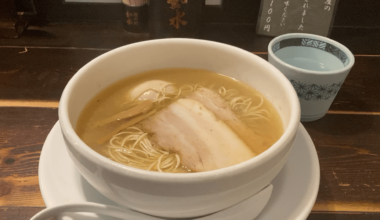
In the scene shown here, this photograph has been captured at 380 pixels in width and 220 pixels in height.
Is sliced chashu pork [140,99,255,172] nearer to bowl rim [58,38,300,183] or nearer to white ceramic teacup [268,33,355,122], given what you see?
bowl rim [58,38,300,183]

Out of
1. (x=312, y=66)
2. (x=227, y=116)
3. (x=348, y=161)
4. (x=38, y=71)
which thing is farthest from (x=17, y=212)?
(x=312, y=66)

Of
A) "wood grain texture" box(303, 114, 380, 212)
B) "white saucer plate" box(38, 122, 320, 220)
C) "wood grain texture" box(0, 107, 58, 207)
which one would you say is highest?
"white saucer plate" box(38, 122, 320, 220)

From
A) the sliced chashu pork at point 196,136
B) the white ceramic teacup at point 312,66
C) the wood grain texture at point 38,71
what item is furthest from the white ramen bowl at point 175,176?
the wood grain texture at point 38,71

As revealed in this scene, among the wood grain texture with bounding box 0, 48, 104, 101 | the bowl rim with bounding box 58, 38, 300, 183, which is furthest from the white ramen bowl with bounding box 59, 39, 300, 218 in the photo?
the wood grain texture with bounding box 0, 48, 104, 101

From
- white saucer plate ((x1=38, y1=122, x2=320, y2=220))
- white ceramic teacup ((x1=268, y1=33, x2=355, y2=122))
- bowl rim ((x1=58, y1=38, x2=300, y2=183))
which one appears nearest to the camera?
bowl rim ((x1=58, y1=38, x2=300, y2=183))

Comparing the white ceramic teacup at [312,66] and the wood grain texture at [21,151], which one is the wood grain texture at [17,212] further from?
the white ceramic teacup at [312,66]

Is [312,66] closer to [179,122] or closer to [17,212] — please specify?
[179,122]
